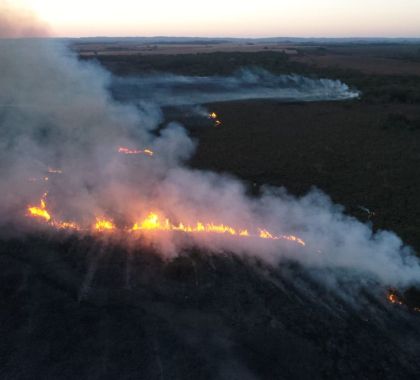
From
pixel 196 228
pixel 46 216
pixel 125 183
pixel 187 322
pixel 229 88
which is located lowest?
pixel 187 322

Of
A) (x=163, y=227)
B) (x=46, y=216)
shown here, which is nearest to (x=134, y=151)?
A: (x=46, y=216)

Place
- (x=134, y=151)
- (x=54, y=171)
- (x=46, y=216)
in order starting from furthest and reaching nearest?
1. (x=134, y=151)
2. (x=54, y=171)
3. (x=46, y=216)

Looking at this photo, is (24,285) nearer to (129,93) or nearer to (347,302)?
(347,302)

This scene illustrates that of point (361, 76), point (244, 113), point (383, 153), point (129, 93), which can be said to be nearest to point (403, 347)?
point (383, 153)

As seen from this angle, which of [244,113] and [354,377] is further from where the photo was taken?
[244,113]

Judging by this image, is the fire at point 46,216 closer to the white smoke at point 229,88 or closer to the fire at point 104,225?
the fire at point 104,225

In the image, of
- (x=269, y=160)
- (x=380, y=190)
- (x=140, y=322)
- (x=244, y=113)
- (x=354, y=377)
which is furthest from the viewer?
(x=244, y=113)

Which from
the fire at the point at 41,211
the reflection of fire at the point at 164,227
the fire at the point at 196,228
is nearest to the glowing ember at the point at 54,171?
the fire at the point at 41,211

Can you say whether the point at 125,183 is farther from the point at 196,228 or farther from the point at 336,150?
the point at 336,150
